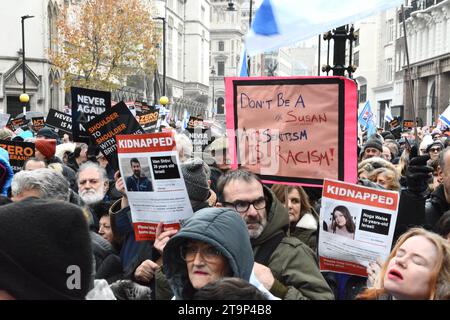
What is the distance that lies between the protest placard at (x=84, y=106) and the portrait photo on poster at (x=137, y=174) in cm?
371

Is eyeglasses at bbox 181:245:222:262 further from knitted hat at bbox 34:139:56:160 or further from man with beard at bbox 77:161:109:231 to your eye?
knitted hat at bbox 34:139:56:160

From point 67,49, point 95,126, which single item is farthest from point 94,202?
point 67,49

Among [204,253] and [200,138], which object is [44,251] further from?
[200,138]

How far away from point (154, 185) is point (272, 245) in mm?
989

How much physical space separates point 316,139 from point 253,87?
0.66 m

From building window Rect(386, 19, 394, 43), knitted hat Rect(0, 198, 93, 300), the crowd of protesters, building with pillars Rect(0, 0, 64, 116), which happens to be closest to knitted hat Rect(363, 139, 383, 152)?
the crowd of protesters

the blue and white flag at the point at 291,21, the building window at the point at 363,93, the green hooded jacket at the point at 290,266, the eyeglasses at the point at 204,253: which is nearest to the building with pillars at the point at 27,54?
the blue and white flag at the point at 291,21

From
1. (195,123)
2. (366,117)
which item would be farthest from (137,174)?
(366,117)

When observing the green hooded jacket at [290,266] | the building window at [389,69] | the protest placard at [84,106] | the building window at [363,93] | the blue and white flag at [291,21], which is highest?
the building window at [389,69]

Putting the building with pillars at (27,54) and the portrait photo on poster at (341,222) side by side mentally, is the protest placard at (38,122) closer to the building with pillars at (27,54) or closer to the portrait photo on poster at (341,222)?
the portrait photo on poster at (341,222)

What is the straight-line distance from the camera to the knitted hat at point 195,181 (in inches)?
195

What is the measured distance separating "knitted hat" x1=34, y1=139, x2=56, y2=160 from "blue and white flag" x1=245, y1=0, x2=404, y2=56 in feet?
13.5

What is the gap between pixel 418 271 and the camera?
3.23m

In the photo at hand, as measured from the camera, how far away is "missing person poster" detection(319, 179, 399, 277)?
4.59 metres
